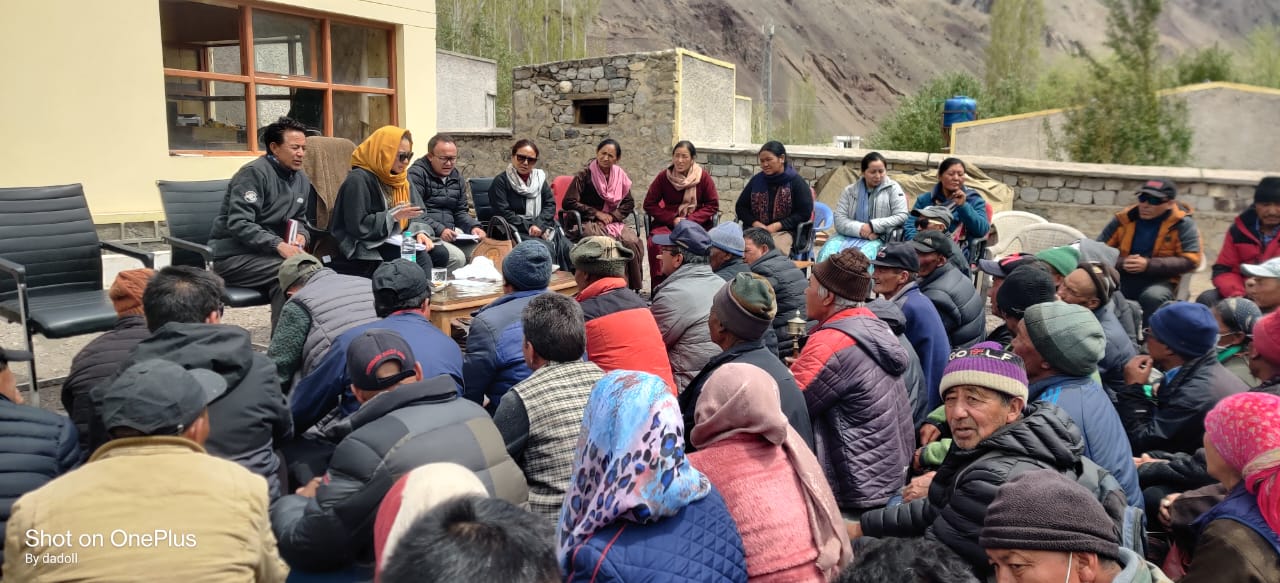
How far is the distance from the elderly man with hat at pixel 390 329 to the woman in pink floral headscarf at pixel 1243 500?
2.30m

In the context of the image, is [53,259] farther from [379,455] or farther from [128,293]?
[379,455]

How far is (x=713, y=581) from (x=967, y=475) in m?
0.70

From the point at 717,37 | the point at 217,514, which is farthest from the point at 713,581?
the point at 717,37

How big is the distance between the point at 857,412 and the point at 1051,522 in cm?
143

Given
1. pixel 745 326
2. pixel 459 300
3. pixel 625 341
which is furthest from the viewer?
pixel 459 300

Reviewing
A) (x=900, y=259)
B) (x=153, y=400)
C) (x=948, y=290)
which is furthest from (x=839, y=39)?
(x=153, y=400)

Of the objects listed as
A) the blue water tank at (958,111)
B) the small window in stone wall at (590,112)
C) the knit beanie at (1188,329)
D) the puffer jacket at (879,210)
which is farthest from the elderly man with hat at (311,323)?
the blue water tank at (958,111)

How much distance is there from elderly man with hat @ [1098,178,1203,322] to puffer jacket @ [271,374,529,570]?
5248 millimetres

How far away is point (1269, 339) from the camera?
2980 millimetres

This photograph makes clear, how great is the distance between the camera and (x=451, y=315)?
4742 mm

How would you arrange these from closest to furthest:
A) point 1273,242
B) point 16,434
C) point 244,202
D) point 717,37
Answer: point 16,434
point 244,202
point 1273,242
point 717,37

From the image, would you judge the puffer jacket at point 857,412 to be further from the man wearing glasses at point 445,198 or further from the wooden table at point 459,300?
the man wearing glasses at point 445,198

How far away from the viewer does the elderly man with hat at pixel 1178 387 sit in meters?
3.12

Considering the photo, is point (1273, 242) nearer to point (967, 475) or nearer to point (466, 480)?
point (967, 475)
